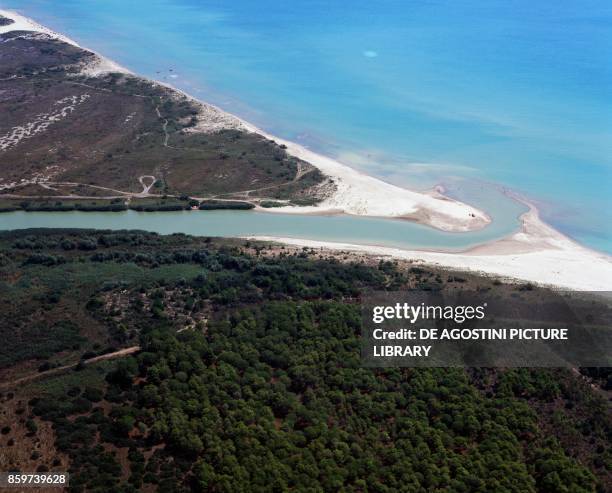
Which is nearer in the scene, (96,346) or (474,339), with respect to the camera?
(96,346)

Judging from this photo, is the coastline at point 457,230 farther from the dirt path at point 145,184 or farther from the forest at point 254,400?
the dirt path at point 145,184

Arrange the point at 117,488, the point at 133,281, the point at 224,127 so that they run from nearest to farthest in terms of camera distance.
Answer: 1. the point at 117,488
2. the point at 133,281
3. the point at 224,127

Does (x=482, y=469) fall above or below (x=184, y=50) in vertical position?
below

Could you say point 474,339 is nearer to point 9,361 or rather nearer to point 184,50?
point 9,361

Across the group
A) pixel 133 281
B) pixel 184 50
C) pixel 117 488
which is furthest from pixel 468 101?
pixel 117 488

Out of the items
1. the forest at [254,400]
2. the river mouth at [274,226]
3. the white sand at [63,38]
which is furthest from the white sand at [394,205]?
the white sand at [63,38]

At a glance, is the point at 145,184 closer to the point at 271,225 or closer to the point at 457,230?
the point at 271,225

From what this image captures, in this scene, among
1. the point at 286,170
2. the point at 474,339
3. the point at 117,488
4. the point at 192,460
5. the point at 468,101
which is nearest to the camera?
the point at 117,488

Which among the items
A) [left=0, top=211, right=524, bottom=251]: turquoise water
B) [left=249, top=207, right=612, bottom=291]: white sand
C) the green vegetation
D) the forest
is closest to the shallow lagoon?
[left=0, top=211, right=524, bottom=251]: turquoise water

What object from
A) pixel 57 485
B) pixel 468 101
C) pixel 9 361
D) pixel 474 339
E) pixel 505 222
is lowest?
pixel 57 485
